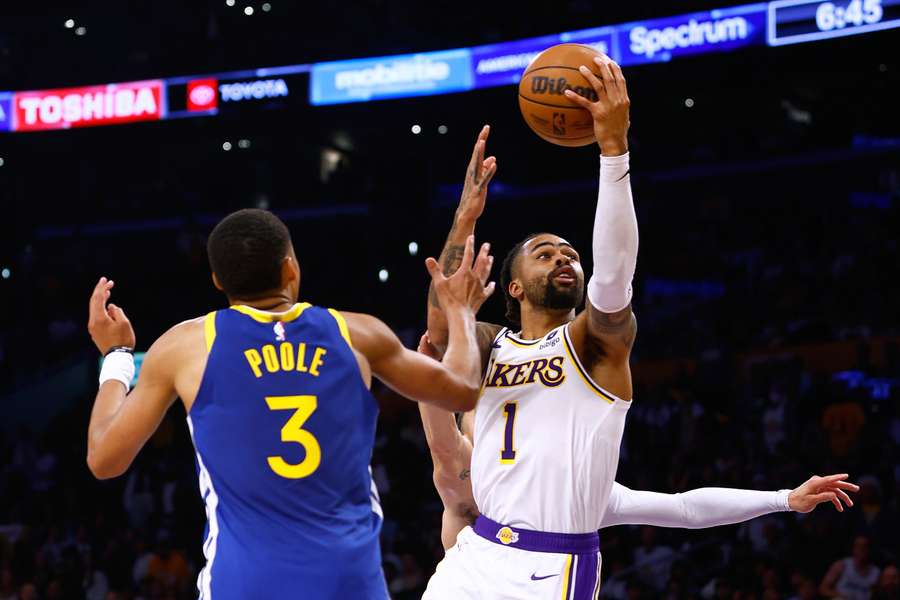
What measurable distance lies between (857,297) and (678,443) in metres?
3.89

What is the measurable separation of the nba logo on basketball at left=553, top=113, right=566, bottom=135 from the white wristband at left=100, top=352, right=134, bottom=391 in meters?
1.85

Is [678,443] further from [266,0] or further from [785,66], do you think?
[266,0]

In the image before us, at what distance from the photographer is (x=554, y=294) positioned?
4.59 metres

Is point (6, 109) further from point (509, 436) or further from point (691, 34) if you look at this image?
point (509, 436)

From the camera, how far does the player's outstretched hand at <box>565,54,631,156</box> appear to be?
153 inches

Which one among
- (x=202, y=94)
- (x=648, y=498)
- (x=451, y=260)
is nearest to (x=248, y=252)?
(x=451, y=260)

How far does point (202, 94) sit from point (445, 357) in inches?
598

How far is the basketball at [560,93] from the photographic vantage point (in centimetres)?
419

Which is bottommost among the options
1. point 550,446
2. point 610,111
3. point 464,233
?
point 550,446

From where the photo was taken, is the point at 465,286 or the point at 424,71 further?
the point at 424,71

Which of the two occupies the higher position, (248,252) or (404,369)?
(248,252)

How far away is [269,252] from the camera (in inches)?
124

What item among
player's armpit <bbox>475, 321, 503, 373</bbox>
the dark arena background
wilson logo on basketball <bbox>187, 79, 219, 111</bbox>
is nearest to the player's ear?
player's armpit <bbox>475, 321, 503, 373</bbox>

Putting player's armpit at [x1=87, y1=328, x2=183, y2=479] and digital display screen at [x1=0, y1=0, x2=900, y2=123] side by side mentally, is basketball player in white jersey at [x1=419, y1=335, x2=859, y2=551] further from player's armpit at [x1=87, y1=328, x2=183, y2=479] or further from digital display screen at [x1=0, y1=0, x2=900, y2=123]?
digital display screen at [x1=0, y1=0, x2=900, y2=123]
